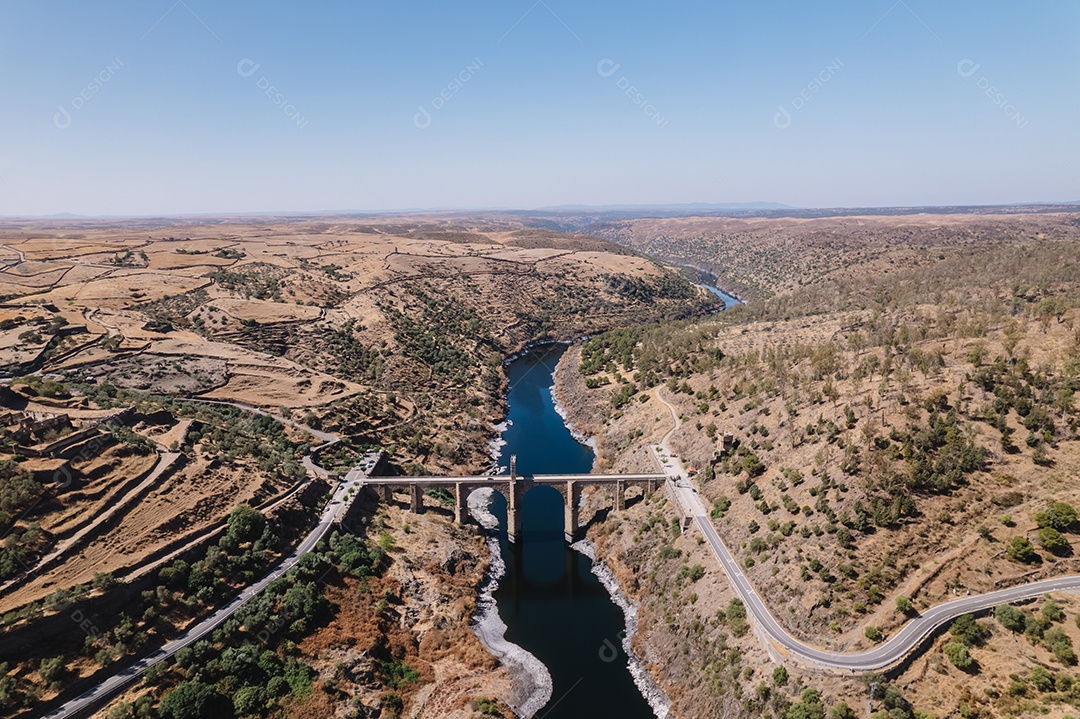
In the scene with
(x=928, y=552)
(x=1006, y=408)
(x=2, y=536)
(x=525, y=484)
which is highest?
(x=1006, y=408)

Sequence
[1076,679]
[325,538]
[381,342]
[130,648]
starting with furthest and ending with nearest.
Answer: [381,342] < [325,538] < [130,648] < [1076,679]

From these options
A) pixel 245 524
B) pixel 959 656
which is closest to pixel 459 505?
pixel 245 524

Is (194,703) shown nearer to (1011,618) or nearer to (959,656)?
(959,656)

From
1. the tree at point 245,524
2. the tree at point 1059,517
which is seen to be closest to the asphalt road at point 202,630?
the tree at point 245,524

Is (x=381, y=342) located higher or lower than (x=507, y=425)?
higher

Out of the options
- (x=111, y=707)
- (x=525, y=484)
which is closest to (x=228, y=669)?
(x=111, y=707)

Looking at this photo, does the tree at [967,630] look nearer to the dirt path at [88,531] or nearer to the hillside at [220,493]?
the hillside at [220,493]

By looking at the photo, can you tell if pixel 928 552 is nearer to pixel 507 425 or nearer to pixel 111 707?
pixel 111 707

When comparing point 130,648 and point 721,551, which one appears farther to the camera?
point 721,551
